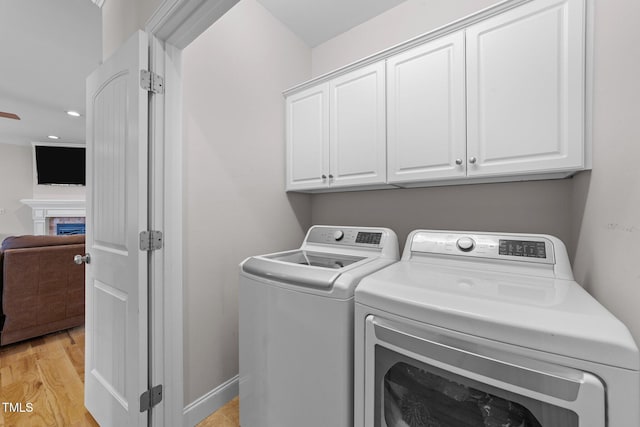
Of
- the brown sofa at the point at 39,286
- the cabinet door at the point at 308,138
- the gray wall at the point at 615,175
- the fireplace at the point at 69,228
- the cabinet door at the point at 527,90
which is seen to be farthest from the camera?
the fireplace at the point at 69,228

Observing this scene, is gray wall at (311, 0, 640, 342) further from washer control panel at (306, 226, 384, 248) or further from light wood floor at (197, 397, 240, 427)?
light wood floor at (197, 397, 240, 427)

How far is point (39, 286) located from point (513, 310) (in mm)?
3465

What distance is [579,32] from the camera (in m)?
1.08

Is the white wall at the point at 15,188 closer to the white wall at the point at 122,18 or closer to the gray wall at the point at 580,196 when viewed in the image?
the white wall at the point at 122,18

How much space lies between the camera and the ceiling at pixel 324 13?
75.3 inches

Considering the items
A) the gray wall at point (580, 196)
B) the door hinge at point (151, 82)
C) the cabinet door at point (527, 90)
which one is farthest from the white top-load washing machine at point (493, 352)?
the door hinge at point (151, 82)

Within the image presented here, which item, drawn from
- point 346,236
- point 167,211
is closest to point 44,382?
point 167,211

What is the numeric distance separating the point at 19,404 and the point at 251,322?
1.67 meters

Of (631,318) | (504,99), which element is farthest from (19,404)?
(504,99)

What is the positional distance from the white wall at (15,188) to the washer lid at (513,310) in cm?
825

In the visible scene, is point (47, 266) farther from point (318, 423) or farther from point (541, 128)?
point (541, 128)

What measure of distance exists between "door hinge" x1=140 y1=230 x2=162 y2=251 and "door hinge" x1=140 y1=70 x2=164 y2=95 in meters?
0.67

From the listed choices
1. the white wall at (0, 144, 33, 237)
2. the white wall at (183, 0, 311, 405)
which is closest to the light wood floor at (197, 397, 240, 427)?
the white wall at (183, 0, 311, 405)

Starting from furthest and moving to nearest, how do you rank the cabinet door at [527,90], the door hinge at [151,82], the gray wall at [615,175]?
the door hinge at [151,82]
the cabinet door at [527,90]
the gray wall at [615,175]
